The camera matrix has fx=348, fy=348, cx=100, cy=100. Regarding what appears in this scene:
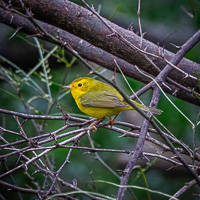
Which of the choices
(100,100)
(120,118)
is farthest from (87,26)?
(120,118)

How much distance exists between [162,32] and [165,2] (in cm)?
56

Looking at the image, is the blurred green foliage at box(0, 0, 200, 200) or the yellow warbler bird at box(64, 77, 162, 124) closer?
the yellow warbler bird at box(64, 77, 162, 124)

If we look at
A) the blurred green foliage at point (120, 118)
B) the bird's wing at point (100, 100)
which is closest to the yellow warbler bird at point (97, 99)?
the bird's wing at point (100, 100)

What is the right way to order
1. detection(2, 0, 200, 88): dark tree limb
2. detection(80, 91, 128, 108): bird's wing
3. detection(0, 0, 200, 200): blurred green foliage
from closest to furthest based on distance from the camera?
detection(2, 0, 200, 88): dark tree limb
detection(80, 91, 128, 108): bird's wing
detection(0, 0, 200, 200): blurred green foliage

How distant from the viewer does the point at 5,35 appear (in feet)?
21.4

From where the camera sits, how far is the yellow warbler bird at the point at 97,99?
3694 mm

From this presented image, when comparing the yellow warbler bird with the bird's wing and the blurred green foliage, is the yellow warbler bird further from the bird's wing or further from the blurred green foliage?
the blurred green foliage

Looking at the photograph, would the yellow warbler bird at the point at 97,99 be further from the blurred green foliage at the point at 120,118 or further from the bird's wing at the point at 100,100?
the blurred green foliage at the point at 120,118

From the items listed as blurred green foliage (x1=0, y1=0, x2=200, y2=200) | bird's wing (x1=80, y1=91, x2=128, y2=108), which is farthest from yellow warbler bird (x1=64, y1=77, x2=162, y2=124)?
blurred green foliage (x1=0, y1=0, x2=200, y2=200)

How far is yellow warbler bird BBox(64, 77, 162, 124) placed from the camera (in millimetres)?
3694

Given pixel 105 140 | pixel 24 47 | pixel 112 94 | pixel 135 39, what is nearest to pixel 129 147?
pixel 105 140

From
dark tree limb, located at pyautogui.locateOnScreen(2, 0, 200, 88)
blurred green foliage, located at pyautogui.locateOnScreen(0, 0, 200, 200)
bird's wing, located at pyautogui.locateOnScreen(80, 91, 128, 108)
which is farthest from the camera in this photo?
blurred green foliage, located at pyautogui.locateOnScreen(0, 0, 200, 200)

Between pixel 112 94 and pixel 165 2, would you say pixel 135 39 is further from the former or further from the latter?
pixel 165 2

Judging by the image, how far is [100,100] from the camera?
3.95m
